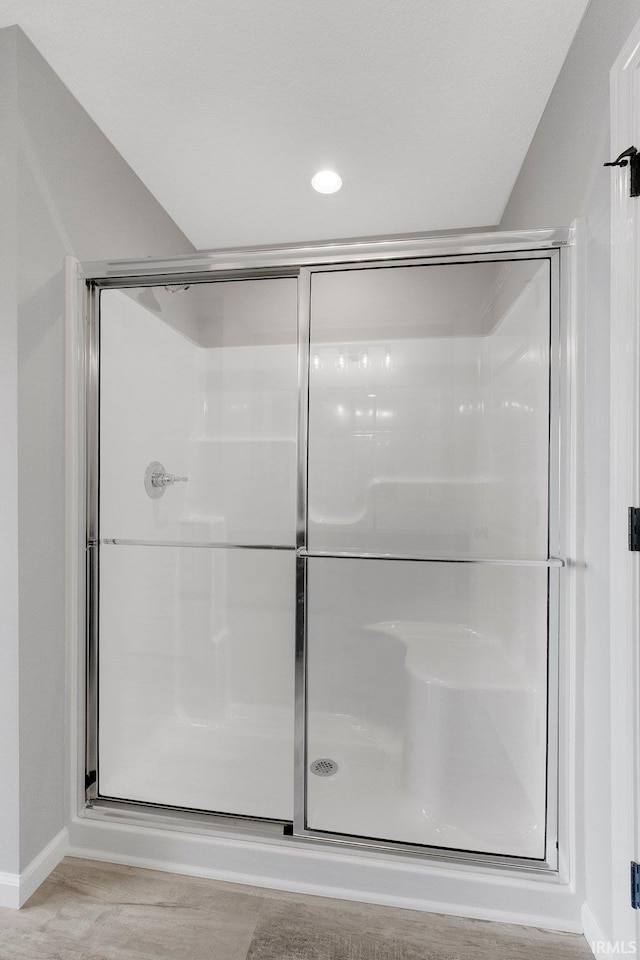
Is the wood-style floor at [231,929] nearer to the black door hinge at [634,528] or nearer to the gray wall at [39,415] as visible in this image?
the gray wall at [39,415]

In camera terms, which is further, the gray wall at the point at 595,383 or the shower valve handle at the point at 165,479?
the shower valve handle at the point at 165,479

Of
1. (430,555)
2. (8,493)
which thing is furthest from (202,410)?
(430,555)

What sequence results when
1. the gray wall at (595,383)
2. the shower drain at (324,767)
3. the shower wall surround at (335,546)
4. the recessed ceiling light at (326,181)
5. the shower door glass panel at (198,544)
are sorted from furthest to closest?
the recessed ceiling light at (326,181) < the shower door glass panel at (198,544) < the shower drain at (324,767) < the shower wall surround at (335,546) < the gray wall at (595,383)

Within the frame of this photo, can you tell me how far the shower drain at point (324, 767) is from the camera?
1671 millimetres

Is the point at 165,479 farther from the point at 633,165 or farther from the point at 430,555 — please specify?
the point at 633,165

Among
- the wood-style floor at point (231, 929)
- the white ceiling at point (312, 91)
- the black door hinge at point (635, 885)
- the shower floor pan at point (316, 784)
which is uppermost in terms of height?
the white ceiling at point (312, 91)

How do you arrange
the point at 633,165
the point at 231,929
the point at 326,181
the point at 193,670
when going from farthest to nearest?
the point at 326,181, the point at 193,670, the point at 231,929, the point at 633,165

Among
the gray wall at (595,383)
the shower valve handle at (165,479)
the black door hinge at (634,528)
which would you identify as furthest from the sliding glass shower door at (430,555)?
the shower valve handle at (165,479)

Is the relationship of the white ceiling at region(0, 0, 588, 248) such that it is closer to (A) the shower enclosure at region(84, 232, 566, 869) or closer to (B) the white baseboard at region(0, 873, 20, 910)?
(A) the shower enclosure at region(84, 232, 566, 869)

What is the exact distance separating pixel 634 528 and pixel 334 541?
833mm

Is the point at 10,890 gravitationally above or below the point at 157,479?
below

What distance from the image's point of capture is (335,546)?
166 cm

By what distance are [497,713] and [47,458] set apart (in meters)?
1.62

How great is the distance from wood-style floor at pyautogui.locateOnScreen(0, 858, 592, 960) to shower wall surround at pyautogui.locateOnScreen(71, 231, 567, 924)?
16 centimetres
